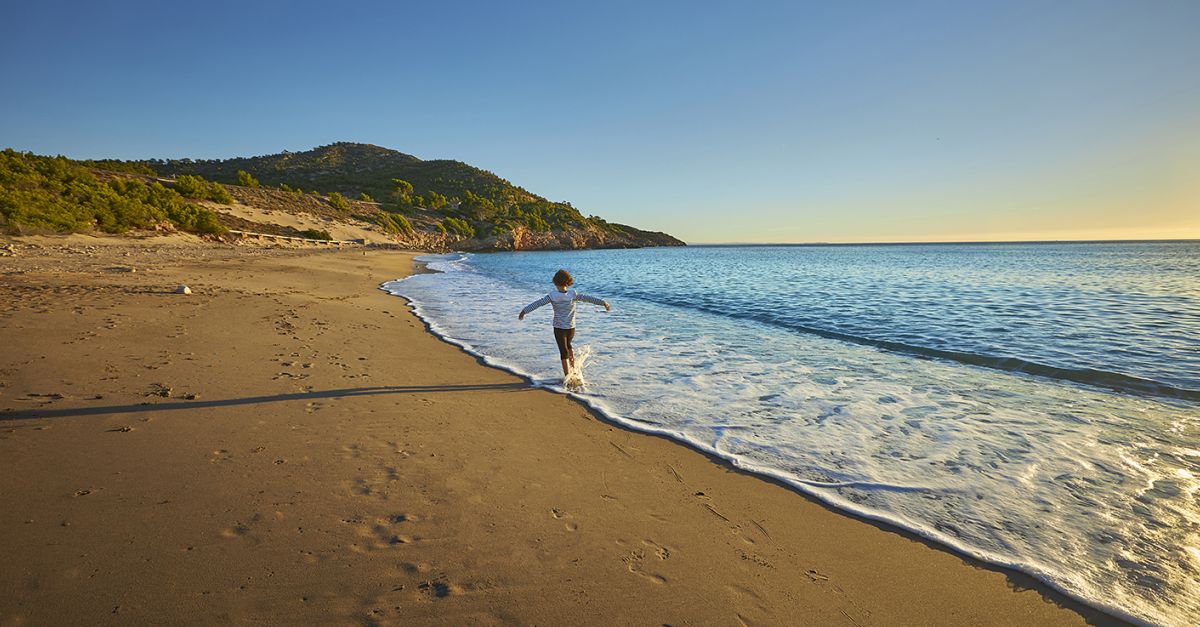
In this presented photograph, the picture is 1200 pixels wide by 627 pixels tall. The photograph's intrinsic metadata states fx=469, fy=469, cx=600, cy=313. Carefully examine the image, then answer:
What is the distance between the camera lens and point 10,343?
23.1 ft

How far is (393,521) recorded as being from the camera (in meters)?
3.41

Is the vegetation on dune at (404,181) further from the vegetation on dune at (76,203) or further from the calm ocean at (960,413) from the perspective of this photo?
the calm ocean at (960,413)

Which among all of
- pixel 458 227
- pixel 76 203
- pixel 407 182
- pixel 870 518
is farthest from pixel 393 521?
pixel 407 182

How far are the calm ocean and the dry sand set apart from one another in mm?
589

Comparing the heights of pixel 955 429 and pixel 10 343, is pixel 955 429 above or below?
below

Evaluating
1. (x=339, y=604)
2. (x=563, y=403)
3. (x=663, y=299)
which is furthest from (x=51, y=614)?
(x=663, y=299)

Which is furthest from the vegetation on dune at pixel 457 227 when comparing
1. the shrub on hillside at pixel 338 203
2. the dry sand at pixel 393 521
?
the dry sand at pixel 393 521

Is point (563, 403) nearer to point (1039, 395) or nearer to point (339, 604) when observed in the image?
point (339, 604)

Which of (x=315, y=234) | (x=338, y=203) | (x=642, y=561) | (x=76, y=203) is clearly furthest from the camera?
(x=338, y=203)

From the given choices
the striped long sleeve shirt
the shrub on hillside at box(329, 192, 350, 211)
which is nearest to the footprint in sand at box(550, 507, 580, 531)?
the striped long sleeve shirt

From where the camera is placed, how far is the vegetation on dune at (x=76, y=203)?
23703 millimetres

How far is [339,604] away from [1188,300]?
30.9m

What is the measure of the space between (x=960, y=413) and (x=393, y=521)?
7.38 metres

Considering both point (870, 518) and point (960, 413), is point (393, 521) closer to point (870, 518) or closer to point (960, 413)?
point (870, 518)
